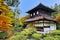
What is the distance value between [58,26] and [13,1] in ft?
22.7

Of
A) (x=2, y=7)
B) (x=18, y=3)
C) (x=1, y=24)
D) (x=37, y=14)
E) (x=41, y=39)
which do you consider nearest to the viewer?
(x=41, y=39)

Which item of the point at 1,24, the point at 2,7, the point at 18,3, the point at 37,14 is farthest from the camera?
the point at 18,3

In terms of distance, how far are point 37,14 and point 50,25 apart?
148 inches

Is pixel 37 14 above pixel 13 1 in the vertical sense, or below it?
below

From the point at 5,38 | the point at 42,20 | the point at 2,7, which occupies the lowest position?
the point at 5,38

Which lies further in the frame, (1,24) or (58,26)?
(58,26)

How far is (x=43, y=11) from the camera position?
23.1m

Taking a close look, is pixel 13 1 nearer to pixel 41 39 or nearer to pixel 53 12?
pixel 53 12


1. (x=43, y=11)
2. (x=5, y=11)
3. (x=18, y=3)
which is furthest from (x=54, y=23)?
(x=18, y=3)

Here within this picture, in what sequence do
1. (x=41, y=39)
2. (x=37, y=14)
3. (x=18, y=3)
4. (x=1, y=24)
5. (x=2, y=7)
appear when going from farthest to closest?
(x=18, y=3), (x=37, y=14), (x=2, y=7), (x=1, y=24), (x=41, y=39)

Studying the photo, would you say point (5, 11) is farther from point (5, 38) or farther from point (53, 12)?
point (53, 12)

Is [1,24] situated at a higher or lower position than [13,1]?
lower

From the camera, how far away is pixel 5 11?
19688 mm

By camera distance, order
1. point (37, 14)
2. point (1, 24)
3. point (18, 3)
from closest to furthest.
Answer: point (1, 24), point (37, 14), point (18, 3)
